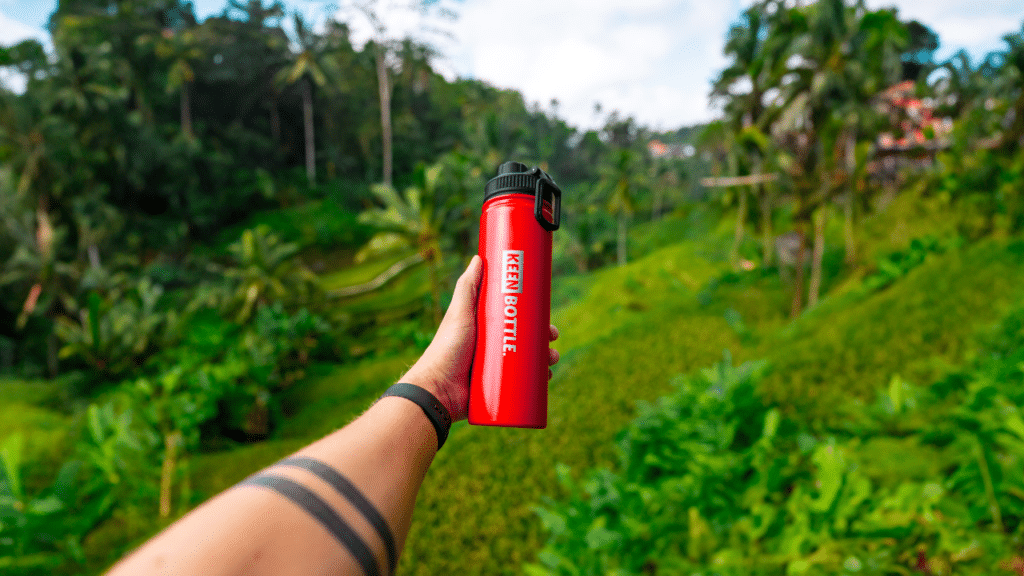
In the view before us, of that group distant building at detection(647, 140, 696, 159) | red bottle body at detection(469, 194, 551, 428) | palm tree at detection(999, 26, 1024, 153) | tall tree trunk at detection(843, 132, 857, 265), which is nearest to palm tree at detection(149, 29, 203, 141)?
tall tree trunk at detection(843, 132, 857, 265)

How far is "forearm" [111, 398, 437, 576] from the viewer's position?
655 mm

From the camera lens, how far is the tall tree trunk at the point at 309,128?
28688mm

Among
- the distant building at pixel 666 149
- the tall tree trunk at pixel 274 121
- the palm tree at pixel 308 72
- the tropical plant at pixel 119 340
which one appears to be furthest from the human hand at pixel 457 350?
the distant building at pixel 666 149

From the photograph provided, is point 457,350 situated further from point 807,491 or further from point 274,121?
point 274,121

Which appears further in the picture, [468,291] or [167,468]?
[167,468]

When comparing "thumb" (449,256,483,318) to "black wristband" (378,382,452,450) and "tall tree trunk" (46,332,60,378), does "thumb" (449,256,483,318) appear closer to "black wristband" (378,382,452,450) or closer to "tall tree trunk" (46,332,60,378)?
"black wristband" (378,382,452,450)

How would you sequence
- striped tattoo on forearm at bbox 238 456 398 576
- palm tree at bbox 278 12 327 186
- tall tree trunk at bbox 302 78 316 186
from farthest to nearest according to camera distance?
tall tree trunk at bbox 302 78 316 186 → palm tree at bbox 278 12 327 186 → striped tattoo on forearm at bbox 238 456 398 576

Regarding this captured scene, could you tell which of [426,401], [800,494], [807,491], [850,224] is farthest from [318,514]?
[850,224]

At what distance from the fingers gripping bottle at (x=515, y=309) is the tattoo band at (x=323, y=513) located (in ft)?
1.66

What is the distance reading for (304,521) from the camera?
0.74 meters

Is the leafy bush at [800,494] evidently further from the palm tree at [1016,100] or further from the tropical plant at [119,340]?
the tropical plant at [119,340]

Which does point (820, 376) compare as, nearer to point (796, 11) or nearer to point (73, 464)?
point (73, 464)

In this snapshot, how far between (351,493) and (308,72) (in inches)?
1266

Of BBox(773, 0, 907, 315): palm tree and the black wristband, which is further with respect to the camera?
BBox(773, 0, 907, 315): palm tree
